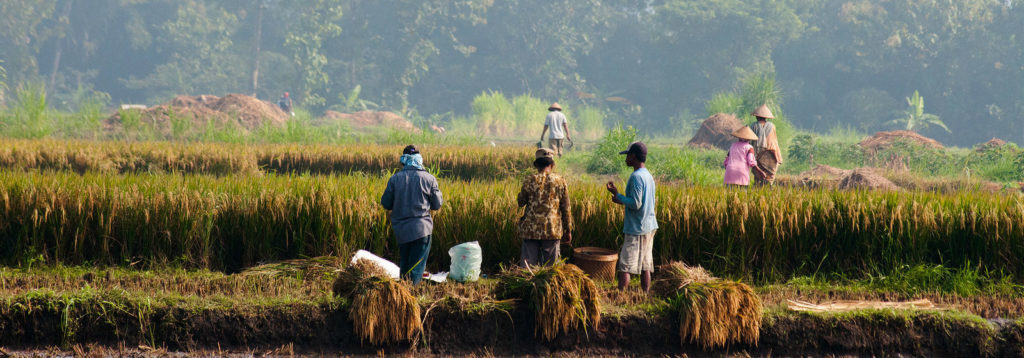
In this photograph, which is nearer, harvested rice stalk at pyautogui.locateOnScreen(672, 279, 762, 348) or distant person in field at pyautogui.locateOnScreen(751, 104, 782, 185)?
harvested rice stalk at pyautogui.locateOnScreen(672, 279, 762, 348)

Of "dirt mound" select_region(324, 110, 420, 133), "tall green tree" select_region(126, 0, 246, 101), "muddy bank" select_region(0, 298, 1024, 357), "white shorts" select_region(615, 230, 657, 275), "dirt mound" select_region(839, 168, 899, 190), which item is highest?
"tall green tree" select_region(126, 0, 246, 101)

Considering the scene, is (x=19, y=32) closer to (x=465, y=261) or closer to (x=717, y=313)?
(x=465, y=261)

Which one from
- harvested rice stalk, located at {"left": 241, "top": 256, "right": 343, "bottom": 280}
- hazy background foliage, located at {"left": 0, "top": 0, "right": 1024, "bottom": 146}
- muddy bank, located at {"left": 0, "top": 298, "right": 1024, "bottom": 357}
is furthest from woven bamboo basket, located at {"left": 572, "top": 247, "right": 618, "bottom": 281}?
hazy background foliage, located at {"left": 0, "top": 0, "right": 1024, "bottom": 146}

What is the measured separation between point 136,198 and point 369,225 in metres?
1.99

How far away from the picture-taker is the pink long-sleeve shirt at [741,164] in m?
7.59

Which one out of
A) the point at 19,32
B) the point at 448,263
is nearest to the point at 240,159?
the point at 448,263

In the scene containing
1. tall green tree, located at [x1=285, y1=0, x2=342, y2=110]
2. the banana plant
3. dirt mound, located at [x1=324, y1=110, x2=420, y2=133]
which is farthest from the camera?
tall green tree, located at [x1=285, y1=0, x2=342, y2=110]

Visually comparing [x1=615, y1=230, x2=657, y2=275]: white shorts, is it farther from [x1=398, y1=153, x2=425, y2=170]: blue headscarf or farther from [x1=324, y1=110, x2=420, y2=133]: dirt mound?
[x1=324, y1=110, x2=420, y2=133]: dirt mound

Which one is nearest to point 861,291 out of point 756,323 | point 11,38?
point 756,323

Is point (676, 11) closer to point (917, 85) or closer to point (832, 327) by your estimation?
point (917, 85)

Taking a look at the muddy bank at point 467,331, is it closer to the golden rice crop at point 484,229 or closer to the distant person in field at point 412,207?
the distant person in field at point 412,207

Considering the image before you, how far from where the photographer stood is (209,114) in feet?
66.1

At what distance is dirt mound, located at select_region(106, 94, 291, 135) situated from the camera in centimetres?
1784

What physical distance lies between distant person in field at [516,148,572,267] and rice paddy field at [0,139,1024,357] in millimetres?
489
